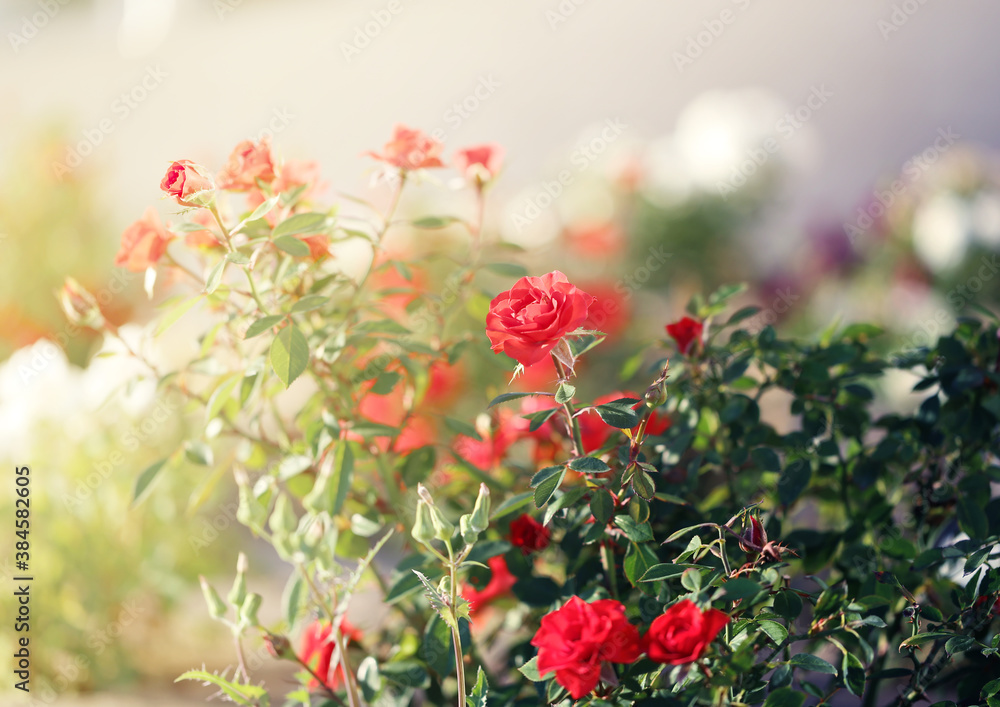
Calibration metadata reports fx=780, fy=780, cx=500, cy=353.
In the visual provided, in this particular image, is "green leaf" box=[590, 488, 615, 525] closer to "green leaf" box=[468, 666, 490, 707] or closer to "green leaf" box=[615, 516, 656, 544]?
"green leaf" box=[615, 516, 656, 544]

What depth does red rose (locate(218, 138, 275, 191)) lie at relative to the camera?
633mm

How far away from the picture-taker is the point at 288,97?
406cm

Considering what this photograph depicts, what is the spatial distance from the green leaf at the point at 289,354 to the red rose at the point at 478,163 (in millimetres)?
267

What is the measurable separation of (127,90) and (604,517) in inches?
173

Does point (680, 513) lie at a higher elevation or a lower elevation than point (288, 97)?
lower

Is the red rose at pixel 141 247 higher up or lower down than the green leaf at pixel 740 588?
higher up

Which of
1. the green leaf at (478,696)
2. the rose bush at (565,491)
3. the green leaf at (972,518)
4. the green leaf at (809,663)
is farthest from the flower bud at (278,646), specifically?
the green leaf at (972,518)

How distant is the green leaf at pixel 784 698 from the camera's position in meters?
0.55

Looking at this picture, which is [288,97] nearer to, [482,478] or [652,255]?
[652,255]

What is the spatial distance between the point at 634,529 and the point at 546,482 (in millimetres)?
78

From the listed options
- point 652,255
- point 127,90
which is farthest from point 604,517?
point 127,90

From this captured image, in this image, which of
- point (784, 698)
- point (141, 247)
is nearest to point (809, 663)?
point (784, 698)

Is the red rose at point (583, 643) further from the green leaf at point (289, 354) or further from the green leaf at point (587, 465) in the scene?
A: the green leaf at point (289, 354)

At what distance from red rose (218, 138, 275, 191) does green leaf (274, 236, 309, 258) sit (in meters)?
0.07
